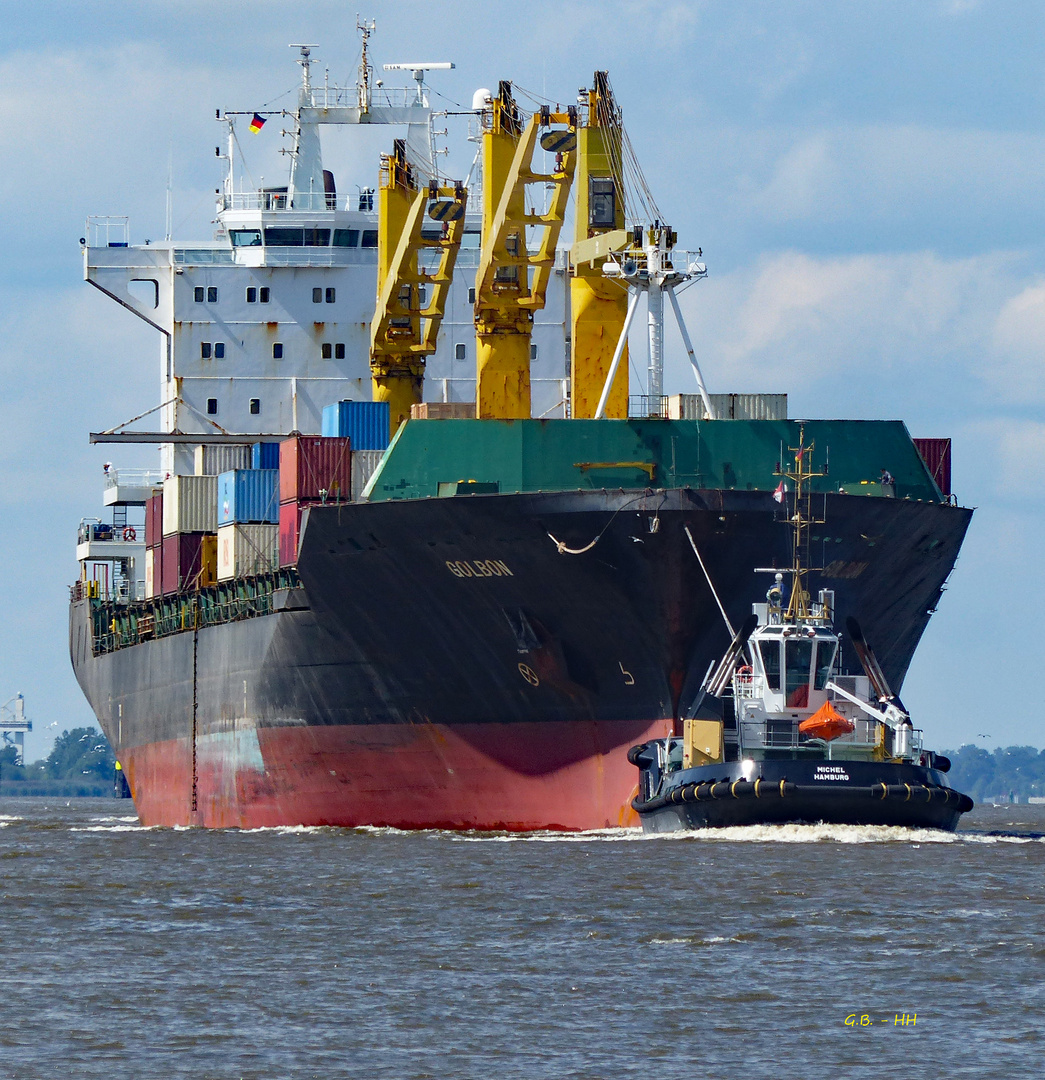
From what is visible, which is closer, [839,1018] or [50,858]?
[839,1018]

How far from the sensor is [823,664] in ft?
108

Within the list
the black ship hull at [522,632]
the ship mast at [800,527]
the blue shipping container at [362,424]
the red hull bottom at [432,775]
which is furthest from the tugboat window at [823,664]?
the blue shipping container at [362,424]

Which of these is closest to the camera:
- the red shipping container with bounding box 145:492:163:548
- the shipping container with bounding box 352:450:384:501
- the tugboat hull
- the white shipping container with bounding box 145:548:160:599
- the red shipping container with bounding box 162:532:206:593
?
the tugboat hull

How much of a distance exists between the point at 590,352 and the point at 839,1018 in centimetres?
2285

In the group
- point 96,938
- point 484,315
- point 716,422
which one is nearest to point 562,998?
point 96,938

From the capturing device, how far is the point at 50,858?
36.9 metres

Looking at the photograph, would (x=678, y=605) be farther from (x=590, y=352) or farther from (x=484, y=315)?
(x=484, y=315)

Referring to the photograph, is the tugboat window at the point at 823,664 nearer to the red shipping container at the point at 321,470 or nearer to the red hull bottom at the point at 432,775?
the red hull bottom at the point at 432,775

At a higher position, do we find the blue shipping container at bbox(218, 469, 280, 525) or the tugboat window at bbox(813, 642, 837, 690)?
the blue shipping container at bbox(218, 469, 280, 525)

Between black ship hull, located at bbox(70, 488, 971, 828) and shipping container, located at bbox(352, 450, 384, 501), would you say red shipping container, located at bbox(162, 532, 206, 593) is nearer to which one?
black ship hull, located at bbox(70, 488, 971, 828)

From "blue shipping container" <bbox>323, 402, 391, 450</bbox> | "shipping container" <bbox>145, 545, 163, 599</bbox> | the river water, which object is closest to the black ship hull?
the river water

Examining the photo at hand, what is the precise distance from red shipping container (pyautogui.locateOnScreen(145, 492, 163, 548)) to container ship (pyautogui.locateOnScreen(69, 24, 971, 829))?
0.50 feet

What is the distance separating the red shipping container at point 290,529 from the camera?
129ft

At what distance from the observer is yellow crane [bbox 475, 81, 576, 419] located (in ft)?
136
